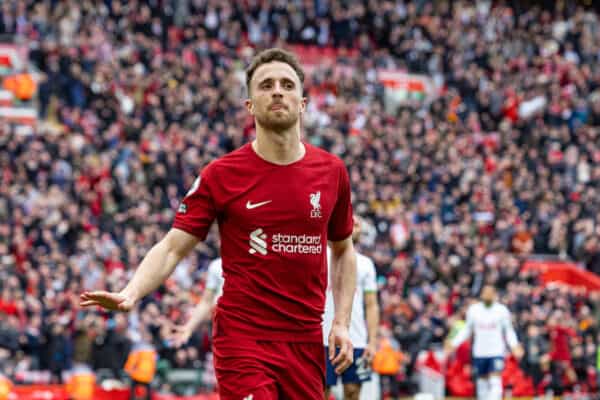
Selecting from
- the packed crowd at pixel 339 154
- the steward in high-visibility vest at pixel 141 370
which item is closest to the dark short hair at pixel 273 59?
the steward in high-visibility vest at pixel 141 370

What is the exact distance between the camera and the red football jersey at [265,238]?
19.2ft

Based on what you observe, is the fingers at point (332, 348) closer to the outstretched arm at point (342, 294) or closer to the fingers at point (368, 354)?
the outstretched arm at point (342, 294)

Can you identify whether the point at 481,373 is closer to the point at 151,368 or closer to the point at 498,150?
the point at 151,368

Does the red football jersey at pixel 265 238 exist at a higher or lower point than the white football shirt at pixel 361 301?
higher

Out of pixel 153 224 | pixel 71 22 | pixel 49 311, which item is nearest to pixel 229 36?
pixel 71 22

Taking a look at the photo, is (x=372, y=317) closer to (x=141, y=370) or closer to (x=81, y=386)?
(x=141, y=370)

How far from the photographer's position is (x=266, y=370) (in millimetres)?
5754

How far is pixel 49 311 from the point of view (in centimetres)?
1850

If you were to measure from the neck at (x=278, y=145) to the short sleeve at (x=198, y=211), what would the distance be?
334 millimetres

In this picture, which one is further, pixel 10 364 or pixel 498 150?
pixel 498 150

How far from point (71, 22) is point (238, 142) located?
507cm

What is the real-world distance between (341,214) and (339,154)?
2118cm

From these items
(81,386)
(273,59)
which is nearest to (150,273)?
(273,59)

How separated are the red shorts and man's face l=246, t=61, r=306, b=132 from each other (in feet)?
3.79
